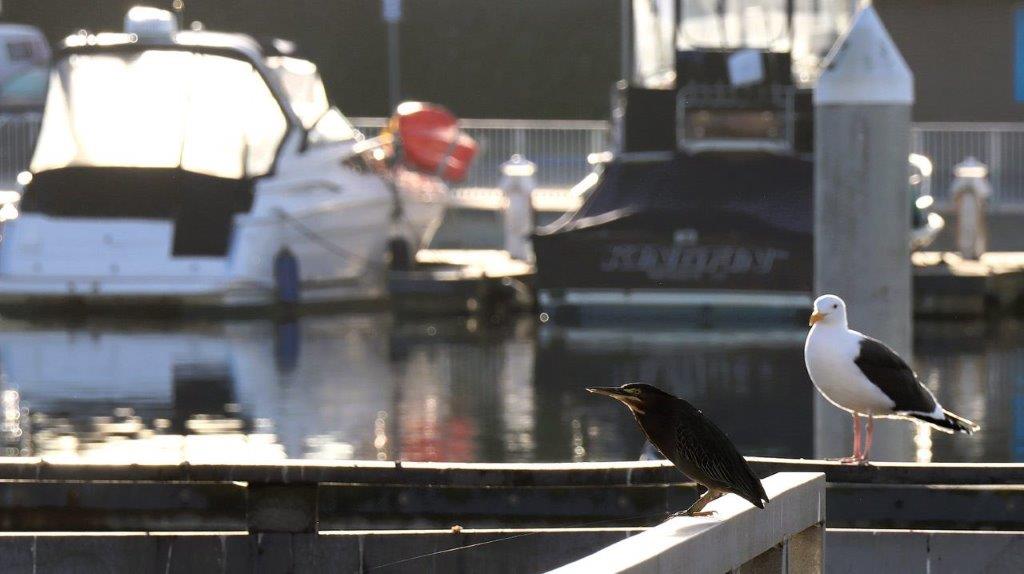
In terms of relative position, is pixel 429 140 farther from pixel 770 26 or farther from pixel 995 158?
pixel 995 158

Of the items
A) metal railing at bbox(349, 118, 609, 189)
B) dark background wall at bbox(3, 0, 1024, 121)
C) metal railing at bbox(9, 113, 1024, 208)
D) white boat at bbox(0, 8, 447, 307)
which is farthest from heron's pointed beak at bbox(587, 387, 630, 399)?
dark background wall at bbox(3, 0, 1024, 121)

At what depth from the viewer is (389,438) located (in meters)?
14.1

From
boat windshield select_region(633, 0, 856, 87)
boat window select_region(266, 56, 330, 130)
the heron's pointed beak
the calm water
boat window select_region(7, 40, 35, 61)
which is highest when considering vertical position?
boat window select_region(7, 40, 35, 61)

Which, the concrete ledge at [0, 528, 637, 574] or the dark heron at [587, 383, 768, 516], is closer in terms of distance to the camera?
the dark heron at [587, 383, 768, 516]

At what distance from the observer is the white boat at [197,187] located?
2347 cm

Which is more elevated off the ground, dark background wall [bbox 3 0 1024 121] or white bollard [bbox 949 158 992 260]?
dark background wall [bbox 3 0 1024 121]

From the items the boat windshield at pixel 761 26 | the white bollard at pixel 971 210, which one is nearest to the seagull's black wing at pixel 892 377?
the boat windshield at pixel 761 26

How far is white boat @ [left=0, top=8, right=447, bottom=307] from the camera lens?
2347 centimetres

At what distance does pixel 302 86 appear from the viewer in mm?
26734

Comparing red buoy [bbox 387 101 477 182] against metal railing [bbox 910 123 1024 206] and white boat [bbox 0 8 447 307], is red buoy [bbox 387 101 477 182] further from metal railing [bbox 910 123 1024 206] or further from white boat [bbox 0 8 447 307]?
metal railing [bbox 910 123 1024 206]

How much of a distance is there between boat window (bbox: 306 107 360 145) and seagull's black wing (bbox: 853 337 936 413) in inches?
656

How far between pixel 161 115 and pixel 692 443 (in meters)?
19.9

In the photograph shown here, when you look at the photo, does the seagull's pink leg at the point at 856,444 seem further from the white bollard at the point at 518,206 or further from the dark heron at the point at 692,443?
the white bollard at the point at 518,206

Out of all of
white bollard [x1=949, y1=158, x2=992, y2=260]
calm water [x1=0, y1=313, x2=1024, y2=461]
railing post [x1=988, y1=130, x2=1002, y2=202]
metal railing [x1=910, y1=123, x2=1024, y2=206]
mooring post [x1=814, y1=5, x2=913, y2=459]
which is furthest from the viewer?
metal railing [x1=910, y1=123, x2=1024, y2=206]
